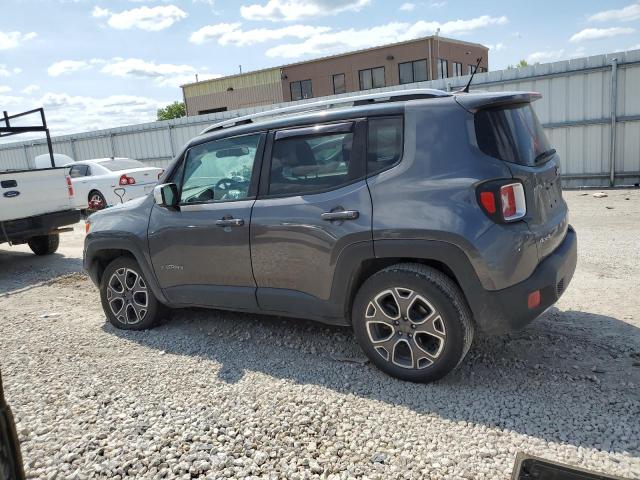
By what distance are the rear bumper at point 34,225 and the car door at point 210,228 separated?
4.48 m

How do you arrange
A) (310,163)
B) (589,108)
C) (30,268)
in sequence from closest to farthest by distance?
(310,163), (30,268), (589,108)

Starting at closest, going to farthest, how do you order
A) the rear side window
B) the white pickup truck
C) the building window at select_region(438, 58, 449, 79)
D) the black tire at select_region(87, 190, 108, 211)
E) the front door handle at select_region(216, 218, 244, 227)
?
the rear side window, the front door handle at select_region(216, 218, 244, 227), the white pickup truck, the black tire at select_region(87, 190, 108, 211), the building window at select_region(438, 58, 449, 79)

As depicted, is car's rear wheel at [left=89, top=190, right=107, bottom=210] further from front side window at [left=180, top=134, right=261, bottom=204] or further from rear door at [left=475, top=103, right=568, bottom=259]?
rear door at [left=475, top=103, right=568, bottom=259]

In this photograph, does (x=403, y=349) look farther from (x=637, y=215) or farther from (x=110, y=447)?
(x=637, y=215)

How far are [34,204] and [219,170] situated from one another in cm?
526

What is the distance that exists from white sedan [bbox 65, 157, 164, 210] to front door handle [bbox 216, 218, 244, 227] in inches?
369

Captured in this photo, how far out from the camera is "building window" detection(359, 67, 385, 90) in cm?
3547

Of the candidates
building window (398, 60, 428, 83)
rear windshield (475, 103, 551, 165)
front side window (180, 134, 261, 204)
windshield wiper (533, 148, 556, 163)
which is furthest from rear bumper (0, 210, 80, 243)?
building window (398, 60, 428, 83)

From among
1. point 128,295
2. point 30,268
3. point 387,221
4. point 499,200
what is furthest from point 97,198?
point 499,200

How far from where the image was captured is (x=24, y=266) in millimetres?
8703

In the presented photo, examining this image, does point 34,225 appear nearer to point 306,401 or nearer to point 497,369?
point 306,401

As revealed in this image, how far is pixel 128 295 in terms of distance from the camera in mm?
5031

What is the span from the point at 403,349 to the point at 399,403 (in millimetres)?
393

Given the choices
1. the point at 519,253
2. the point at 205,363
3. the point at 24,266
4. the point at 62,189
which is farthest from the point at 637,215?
the point at 24,266
